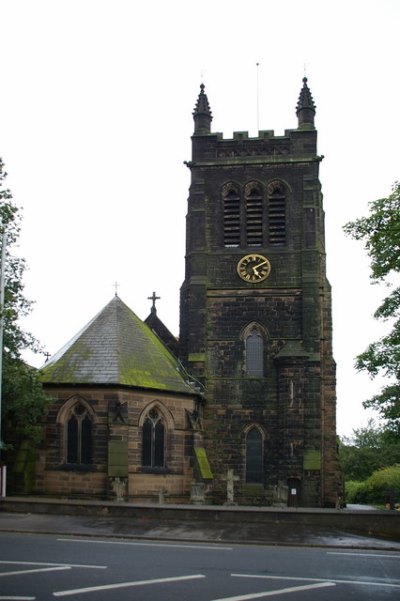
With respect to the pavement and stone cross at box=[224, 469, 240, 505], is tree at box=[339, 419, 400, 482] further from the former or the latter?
the pavement

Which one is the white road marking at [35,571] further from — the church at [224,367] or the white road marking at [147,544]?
the church at [224,367]

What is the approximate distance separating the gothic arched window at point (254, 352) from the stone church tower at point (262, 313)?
49 mm

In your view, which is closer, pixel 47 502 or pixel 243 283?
pixel 47 502

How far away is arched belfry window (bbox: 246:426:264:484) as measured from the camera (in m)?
34.6

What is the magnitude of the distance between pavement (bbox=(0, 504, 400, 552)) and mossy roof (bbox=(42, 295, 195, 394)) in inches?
372

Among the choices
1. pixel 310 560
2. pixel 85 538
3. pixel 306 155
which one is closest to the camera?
pixel 310 560

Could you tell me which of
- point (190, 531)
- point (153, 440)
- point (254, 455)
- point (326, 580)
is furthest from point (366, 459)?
point (326, 580)

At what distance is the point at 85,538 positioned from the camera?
688 inches

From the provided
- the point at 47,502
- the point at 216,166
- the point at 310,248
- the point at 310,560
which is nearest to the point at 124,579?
the point at 310,560

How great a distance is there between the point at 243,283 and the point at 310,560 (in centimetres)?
2286

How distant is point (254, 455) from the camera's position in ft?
114

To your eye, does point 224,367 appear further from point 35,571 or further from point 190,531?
point 35,571

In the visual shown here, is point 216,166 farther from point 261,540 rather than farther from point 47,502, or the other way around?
point 261,540

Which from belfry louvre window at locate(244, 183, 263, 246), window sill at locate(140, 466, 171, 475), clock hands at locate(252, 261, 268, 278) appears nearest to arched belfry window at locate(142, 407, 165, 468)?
window sill at locate(140, 466, 171, 475)
